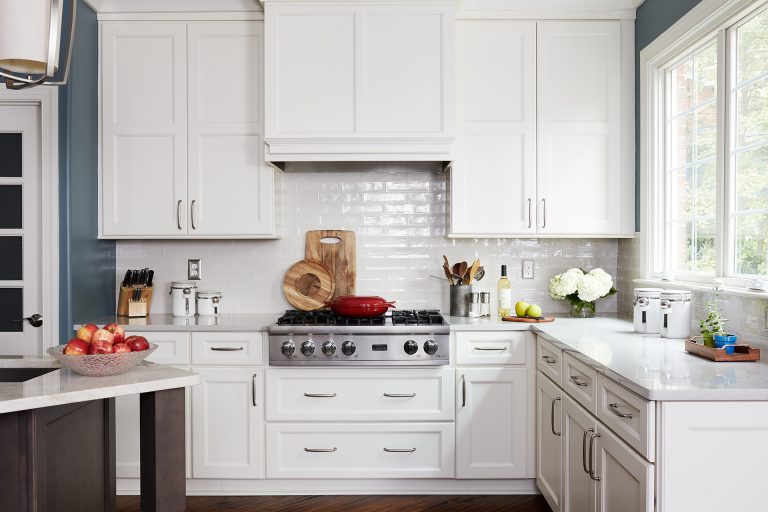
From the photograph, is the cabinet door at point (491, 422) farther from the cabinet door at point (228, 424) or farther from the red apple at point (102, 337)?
the red apple at point (102, 337)

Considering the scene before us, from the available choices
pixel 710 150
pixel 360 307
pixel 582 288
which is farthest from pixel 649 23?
pixel 360 307

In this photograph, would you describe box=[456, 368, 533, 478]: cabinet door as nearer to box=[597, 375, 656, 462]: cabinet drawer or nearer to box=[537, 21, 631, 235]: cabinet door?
box=[537, 21, 631, 235]: cabinet door

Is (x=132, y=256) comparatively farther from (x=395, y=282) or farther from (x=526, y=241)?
(x=526, y=241)

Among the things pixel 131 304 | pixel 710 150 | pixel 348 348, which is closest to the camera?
pixel 710 150

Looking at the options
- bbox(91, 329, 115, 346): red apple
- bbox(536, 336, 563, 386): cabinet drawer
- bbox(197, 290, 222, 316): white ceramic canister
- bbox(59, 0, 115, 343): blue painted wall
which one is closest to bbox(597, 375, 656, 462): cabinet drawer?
bbox(536, 336, 563, 386): cabinet drawer

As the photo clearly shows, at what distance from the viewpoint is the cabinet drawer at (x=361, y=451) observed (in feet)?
11.1

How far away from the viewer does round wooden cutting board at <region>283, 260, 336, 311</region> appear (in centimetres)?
395

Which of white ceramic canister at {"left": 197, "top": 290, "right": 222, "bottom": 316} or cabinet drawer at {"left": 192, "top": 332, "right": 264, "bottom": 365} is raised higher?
white ceramic canister at {"left": 197, "top": 290, "right": 222, "bottom": 316}

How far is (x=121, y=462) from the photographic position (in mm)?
3445

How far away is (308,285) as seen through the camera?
157 inches

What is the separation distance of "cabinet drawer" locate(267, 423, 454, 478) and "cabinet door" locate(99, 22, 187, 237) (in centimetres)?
142

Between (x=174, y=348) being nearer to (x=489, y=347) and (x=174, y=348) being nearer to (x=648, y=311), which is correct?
(x=489, y=347)

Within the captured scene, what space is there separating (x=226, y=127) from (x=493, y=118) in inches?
61.6

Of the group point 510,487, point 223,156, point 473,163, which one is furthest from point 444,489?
point 223,156
